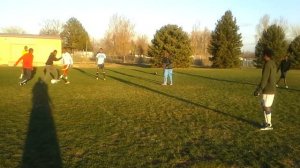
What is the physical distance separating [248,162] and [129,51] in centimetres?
7477

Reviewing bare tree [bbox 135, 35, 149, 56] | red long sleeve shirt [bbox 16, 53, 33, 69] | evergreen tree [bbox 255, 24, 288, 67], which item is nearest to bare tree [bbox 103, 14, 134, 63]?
bare tree [bbox 135, 35, 149, 56]

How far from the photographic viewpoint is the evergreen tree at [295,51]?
55.4 metres

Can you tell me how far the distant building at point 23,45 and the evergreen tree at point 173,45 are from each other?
1525 centimetres

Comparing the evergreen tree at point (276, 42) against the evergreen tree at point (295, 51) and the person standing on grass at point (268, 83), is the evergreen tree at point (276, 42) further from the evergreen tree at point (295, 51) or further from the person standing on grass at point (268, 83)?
the person standing on grass at point (268, 83)

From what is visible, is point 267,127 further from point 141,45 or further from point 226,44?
point 141,45

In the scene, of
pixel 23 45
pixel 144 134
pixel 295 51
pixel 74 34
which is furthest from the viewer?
pixel 74 34

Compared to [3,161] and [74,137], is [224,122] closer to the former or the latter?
[74,137]

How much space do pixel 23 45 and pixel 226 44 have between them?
31561 mm

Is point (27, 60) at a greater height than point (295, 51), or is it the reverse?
point (295, 51)

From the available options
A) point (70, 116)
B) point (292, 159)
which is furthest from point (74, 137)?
Answer: point (292, 159)

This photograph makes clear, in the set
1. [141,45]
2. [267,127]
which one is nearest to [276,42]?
[141,45]

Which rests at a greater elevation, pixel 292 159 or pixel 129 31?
pixel 129 31

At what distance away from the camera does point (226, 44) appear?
188 ft

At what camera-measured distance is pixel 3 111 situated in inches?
463
